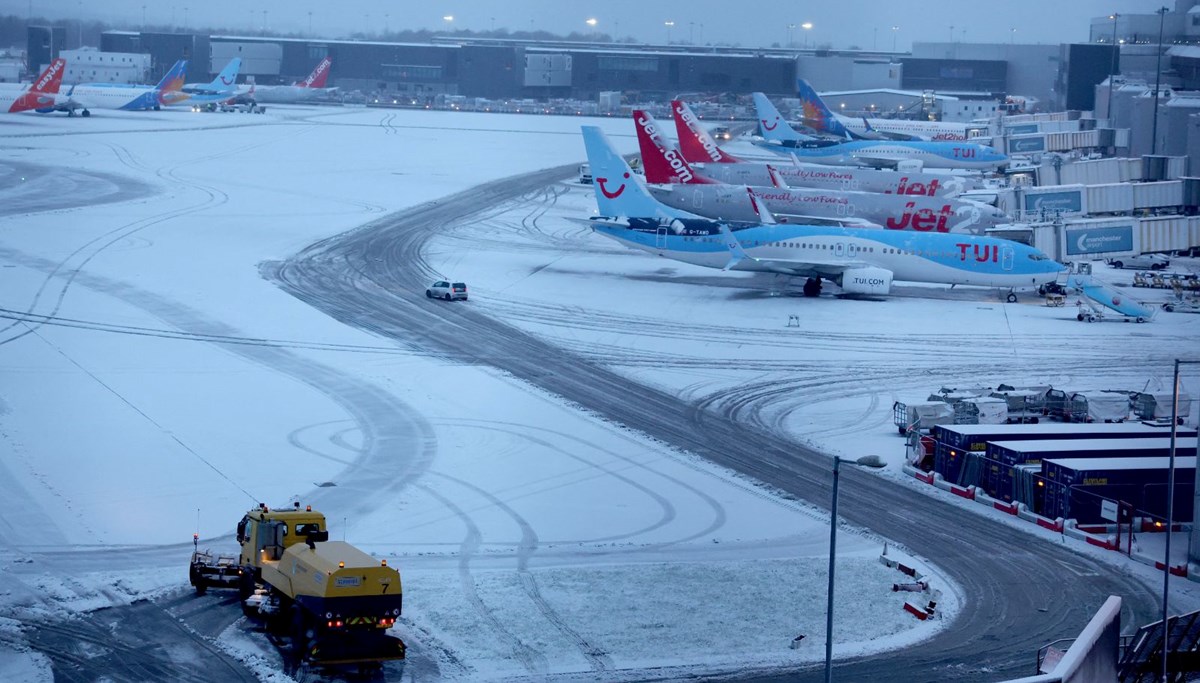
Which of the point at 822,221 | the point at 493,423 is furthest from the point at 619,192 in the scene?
the point at 493,423

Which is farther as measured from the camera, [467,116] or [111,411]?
[467,116]

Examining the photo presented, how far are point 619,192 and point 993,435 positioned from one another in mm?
27747

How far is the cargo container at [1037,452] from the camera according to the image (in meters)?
30.9

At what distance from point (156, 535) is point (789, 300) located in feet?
110

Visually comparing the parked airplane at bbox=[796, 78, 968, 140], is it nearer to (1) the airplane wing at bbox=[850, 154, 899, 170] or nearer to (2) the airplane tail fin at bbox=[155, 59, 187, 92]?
(1) the airplane wing at bbox=[850, 154, 899, 170]

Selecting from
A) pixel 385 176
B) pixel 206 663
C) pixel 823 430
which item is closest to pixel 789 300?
pixel 823 430

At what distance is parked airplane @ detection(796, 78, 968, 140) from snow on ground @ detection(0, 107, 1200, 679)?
6631cm

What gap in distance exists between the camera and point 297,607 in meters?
20.6

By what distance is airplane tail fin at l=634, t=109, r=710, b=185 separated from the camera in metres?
71.2

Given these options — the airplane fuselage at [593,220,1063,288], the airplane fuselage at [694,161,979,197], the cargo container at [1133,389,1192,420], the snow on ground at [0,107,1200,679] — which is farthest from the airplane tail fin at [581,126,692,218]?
the airplane fuselage at [694,161,979,197]

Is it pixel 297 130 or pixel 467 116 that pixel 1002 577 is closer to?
pixel 297 130

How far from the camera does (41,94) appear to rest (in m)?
134

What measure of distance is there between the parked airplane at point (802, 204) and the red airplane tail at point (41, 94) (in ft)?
268

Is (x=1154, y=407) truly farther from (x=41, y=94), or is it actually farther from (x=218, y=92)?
(x=218, y=92)
